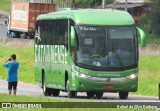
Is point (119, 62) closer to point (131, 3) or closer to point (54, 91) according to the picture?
point (54, 91)

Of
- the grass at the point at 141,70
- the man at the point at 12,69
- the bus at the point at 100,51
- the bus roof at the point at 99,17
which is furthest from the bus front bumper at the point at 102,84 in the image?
the grass at the point at 141,70

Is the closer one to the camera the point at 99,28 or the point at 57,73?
the point at 99,28

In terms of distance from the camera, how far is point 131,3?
417 feet

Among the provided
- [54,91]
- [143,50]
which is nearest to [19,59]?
[143,50]

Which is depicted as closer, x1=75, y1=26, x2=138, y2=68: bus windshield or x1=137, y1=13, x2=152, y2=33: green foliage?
x1=75, y1=26, x2=138, y2=68: bus windshield

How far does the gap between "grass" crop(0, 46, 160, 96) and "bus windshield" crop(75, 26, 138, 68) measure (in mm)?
9582

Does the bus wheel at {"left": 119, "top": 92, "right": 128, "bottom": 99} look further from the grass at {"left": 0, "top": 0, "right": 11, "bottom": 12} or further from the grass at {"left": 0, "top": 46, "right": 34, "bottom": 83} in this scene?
the grass at {"left": 0, "top": 0, "right": 11, "bottom": 12}

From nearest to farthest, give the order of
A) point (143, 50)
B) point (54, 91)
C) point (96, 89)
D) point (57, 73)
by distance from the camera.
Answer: point (96, 89)
point (57, 73)
point (54, 91)
point (143, 50)

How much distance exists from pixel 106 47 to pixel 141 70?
1639 centimetres

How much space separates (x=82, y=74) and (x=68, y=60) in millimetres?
1482

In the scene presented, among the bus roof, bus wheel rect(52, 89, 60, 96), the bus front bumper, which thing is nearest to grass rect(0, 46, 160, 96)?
bus wheel rect(52, 89, 60, 96)

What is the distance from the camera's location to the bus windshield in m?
30.6

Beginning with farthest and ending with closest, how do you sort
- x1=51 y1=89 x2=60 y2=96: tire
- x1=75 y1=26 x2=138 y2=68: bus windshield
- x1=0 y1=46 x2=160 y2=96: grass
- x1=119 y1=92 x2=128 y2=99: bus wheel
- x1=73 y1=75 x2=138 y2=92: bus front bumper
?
1. x1=0 y1=46 x2=160 y2=96: grass
2. x1=51 y1=89 x2=60 y2=96: tire
3. x1=119 y1=92 x2=128 y2=99: bus wheel
4. x1=75 y1=26 x2=138 y2=68: bus windshield
5. x1=73 y1=75 x2=138 y2=92: bus front bumper

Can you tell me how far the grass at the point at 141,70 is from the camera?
41.8 m
